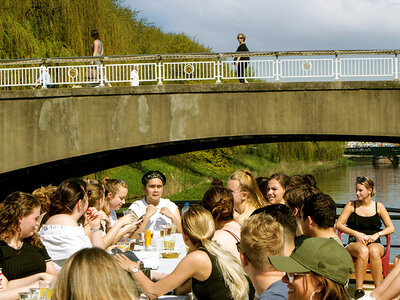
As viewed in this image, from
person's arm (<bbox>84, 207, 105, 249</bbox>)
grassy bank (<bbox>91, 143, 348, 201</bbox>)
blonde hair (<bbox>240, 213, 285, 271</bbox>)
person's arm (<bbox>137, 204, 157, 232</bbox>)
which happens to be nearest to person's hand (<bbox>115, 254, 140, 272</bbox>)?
blonde hair (<bbox>240, 213, 285, 271</bbox>)

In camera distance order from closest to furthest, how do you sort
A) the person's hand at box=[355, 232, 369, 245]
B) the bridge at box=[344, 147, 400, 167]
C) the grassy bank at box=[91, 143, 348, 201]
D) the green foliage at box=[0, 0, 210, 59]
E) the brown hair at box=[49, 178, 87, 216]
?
the brown hair at box=[49, 178, 87, 216] → the person's hand at box=[355, 232, 369, 245] → the green foliage at box=[0, 0, 210, 59] → the grassy bank at box=[91, 143, 348, 201] → the bridge at box=[344, 147, 400, 167]

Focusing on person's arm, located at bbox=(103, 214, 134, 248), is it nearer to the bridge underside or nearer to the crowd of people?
the crowd of people

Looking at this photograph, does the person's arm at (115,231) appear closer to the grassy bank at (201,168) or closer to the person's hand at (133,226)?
the person's hand at (133,226)

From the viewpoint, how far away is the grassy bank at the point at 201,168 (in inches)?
1142

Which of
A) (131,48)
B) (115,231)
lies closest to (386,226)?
(115,231)

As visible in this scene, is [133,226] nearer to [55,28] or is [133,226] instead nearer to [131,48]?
[55,28]

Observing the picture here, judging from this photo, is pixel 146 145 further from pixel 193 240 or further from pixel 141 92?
pixel 193 240

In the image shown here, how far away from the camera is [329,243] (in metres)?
2.77

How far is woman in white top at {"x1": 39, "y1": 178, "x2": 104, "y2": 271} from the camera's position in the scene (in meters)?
5.23

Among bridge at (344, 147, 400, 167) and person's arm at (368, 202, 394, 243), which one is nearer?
person's arm at (368, 202, 394, 243)

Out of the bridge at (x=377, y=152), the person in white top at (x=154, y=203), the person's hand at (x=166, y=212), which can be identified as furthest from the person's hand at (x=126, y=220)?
the bridge at (x=377, y=152)

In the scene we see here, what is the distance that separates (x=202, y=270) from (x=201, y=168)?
32204 millimetres

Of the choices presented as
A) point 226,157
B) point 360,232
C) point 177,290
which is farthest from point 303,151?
point 177,290

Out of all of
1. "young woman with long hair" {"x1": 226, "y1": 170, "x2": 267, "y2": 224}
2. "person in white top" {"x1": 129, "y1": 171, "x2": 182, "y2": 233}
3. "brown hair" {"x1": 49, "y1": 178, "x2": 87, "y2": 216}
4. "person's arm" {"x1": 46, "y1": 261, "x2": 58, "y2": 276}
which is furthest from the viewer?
"person in white top" {"x1": 129, "y1": 171, "x2": 182, "y2": 233}
